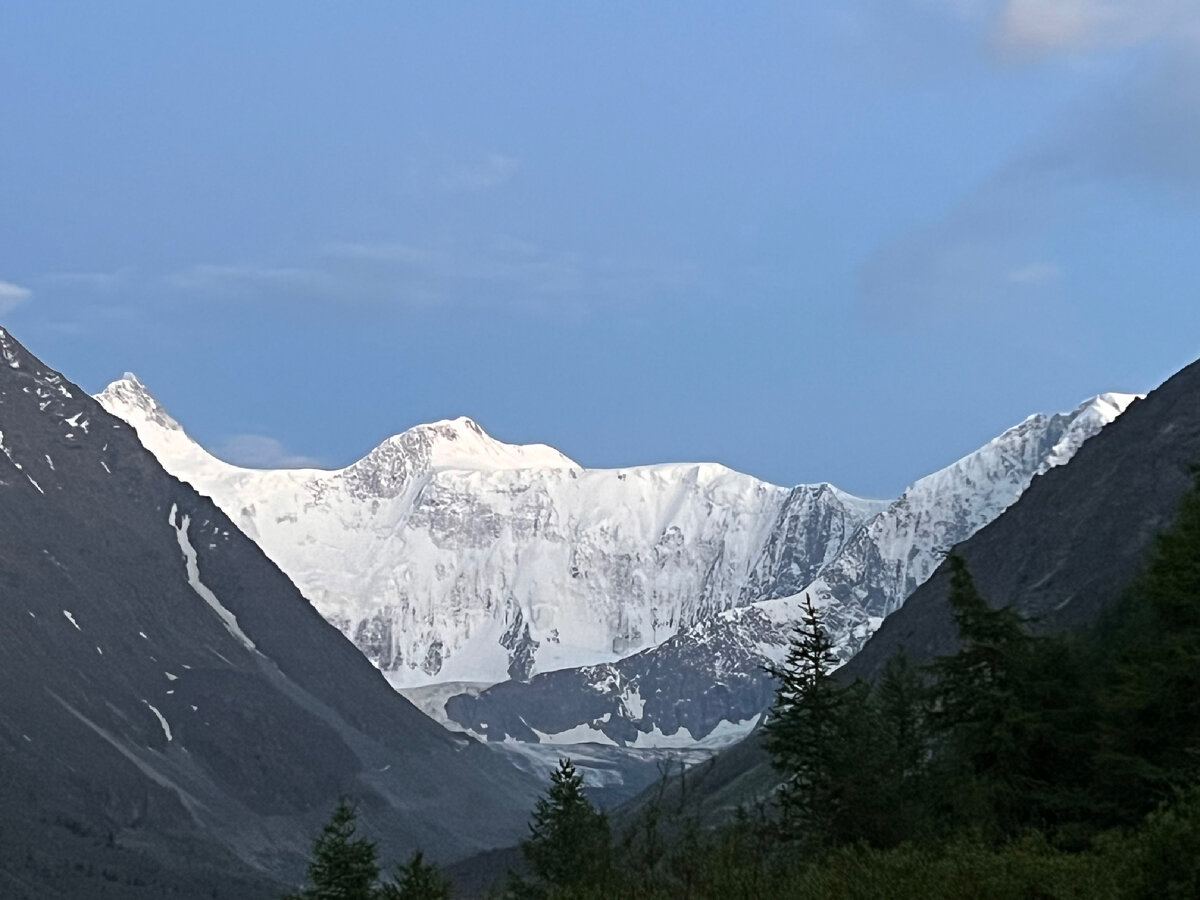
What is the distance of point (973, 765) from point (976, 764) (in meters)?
0.22

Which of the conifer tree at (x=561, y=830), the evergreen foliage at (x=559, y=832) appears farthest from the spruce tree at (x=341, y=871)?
the conifer tree at (x=561, y=830)

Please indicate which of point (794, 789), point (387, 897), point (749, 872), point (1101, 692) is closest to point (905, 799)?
point (794, 789)

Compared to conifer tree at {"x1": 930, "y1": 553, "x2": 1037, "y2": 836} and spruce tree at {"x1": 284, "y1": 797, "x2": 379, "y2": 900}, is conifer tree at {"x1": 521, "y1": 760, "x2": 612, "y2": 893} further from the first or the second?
conifer tree at {"x1": 930, "y1": 553, "x2": 1037, "y2": 836}

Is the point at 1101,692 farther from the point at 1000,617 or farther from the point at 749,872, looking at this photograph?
the point at 749,872

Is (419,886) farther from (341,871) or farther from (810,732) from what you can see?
(341,871)

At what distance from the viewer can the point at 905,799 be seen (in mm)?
54906

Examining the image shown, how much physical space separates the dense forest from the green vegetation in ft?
0.21

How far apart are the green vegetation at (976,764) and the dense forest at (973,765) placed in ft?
0.21

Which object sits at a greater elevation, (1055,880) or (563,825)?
(563,825)

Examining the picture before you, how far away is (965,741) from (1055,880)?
822 inches

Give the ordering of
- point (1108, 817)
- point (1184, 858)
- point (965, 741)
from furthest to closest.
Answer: point (965, 741) → point (1108, 817) → point (1184, 858)

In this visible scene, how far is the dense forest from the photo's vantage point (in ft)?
124

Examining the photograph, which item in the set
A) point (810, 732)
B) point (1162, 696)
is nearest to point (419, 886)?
point (810, 732)

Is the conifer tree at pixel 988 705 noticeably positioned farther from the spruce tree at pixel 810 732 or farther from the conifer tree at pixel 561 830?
the conifer tree at pixel 561 830
